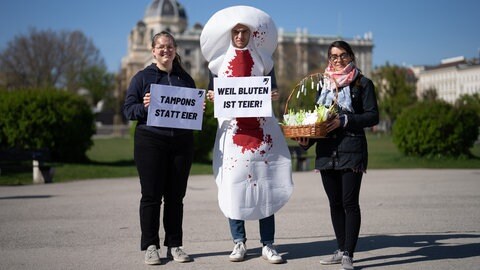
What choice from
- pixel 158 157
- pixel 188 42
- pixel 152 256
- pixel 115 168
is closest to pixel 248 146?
pixel 158 157

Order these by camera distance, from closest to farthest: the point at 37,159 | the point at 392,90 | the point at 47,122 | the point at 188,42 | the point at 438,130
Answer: the point at 37,159, the point at 47,122, the point at 438,130, the point at 392,90, the point at 188,42

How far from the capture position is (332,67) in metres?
6.16

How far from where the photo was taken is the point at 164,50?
249 inches

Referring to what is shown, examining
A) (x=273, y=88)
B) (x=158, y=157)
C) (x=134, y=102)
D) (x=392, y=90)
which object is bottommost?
(x=158, y=157)

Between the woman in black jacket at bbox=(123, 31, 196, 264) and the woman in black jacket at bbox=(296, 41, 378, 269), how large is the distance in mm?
1212

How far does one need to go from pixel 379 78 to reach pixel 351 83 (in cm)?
5932

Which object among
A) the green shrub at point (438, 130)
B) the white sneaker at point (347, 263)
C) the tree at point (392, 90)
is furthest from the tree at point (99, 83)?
the white sneaker at point (347, 263)

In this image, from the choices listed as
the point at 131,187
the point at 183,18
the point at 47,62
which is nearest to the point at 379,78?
the point at 47,62

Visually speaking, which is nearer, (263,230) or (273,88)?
(263,230)

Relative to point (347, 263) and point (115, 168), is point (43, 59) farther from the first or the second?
point (347, 263)

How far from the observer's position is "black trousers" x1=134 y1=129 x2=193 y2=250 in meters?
6.32

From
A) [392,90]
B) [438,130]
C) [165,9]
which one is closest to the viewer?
[438,130]

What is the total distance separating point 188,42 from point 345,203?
453ft

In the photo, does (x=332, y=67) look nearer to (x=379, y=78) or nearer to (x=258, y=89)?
(x=258, y=89)
